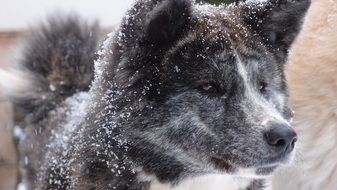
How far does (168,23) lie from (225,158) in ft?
1.60

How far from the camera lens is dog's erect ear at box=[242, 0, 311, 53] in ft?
7.97

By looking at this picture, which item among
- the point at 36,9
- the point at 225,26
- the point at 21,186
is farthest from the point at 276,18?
the point at 36,9

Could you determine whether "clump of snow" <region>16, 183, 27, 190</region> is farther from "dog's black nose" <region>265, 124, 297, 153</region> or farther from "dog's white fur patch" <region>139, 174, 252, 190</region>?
"dog's black nose" <region>265, 124, 297, 153</region>

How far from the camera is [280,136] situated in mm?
2041

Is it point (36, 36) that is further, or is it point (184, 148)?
point (36, 36)

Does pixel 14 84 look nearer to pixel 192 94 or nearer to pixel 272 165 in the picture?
pixel 192 94

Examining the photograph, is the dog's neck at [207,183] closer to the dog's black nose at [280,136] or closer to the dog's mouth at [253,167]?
the dog's mouth at [253,167]

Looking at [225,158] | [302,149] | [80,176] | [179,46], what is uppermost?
[179,46]

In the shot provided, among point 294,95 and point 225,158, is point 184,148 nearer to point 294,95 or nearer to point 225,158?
point 225,158

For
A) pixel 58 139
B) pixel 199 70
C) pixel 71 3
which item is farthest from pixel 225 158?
pixel 71 3

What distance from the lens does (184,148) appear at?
7.43ft

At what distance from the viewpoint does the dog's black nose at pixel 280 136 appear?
2.04 metres

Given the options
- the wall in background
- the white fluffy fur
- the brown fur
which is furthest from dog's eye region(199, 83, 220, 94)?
the wall in background

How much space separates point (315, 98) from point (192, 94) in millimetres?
898
